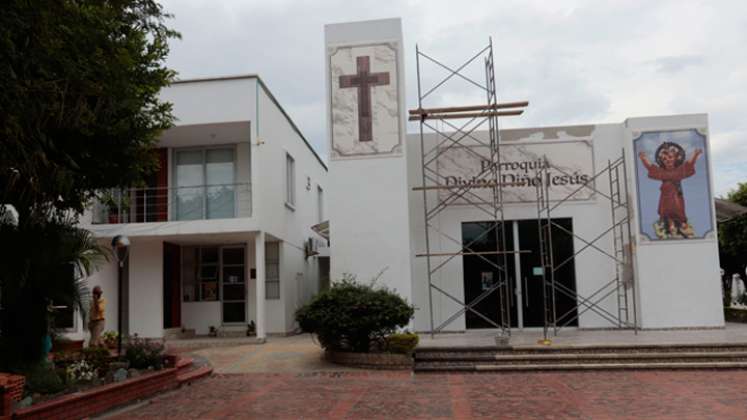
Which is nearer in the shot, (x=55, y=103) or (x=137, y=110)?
(x=55, y=103)

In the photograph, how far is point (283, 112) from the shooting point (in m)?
18.6

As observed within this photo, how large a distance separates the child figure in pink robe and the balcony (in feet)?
32.1

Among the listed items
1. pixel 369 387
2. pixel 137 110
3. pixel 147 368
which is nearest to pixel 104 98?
pixel 137 110

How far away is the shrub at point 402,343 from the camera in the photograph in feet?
37.6

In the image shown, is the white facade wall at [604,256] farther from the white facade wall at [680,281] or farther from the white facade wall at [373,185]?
the white facade wall at [373,185]

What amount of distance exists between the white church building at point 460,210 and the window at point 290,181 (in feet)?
5.70

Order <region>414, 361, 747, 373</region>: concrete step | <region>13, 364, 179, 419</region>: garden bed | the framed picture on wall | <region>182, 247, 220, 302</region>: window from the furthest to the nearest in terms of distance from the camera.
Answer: <region>182, 247, 220, 302</region>: window < the framed picture on wall < <region>414, 361, 747, 373</region>: concrete step < <region>13, 364, 179, 419</region>: garden bed

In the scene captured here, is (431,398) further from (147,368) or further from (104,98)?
(104,98)

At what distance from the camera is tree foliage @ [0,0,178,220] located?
5723 millimetres

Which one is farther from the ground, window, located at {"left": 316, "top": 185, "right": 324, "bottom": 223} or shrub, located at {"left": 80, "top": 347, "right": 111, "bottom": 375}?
window, located at {"left": 316, "top": 185, "right": 324, "bottom": 223}

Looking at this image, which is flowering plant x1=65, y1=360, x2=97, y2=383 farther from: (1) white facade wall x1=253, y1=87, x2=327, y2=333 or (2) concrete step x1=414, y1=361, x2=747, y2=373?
(1) white facade wall x1=253, y1=87, x2=327, y2=333

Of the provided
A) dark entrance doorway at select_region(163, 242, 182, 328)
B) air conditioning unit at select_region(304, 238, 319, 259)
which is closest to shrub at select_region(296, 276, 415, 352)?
dark entrance doorway at select_region(163, 242, 182, 328)

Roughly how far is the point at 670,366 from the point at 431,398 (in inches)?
185

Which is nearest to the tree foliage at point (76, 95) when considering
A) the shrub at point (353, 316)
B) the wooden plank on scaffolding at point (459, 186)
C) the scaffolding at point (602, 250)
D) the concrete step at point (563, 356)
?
the shrub at point (353, 316)
